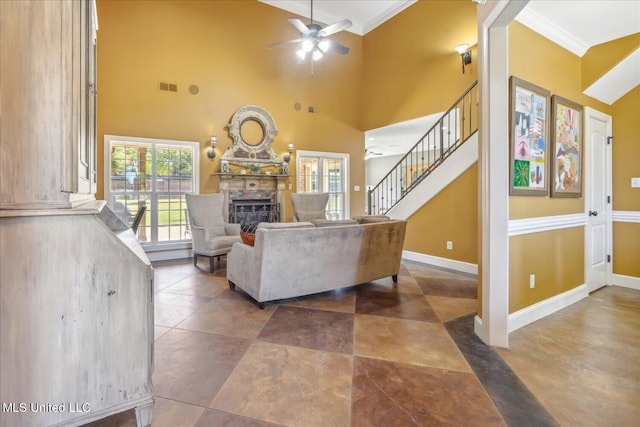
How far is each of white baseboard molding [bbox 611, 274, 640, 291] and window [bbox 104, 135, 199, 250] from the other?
6.81 metres

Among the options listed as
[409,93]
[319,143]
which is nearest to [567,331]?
[409,93]

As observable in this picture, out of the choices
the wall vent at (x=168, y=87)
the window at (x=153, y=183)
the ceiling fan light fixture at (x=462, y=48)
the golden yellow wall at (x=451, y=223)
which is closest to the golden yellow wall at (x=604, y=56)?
the golden yellow wall at (x=451, y=223)

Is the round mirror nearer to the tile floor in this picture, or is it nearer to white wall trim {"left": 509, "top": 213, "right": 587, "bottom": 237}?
the tile floor

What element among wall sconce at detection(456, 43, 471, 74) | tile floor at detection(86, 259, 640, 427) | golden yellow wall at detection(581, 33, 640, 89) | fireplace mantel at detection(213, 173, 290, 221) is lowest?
tile floor at detection(86, 259, 640, 427)

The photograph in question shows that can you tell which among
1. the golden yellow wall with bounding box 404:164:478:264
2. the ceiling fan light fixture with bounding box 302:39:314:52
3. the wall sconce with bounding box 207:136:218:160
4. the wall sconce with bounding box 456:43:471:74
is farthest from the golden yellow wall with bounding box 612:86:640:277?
the wall sconce with bounding box 207:136:218:160

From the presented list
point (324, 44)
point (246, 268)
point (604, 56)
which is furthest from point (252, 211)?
point (604, 56)

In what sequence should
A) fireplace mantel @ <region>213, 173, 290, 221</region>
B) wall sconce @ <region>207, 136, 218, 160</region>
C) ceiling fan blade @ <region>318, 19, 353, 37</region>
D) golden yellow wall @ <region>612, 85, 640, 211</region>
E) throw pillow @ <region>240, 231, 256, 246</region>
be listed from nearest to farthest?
1. throw pillow @ <region>240, 231, 256, 246</region>
2. golden yellow wall @ <region>612, 85, 640, 211</region>
3. ceiling fan blade @ <region>318, 19, 353, 37</region>
4. wall sconce @ <region>207, 136, 218, 160</region>
5. fireplace mantel @ <region>213, 173, 290, 221</region>

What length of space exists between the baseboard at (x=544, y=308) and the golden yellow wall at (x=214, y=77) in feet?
16.2

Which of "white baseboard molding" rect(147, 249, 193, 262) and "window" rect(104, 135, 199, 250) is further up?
"window" rect(104, 135, 199, 250)

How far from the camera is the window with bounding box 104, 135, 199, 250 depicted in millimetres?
5059

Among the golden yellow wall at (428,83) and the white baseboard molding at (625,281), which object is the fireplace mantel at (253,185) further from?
the white baseboard molding at (625,281)

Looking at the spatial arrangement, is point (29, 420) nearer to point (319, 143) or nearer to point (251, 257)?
point (251, 257)

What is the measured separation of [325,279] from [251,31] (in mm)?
5813

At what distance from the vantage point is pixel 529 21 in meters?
2.59
